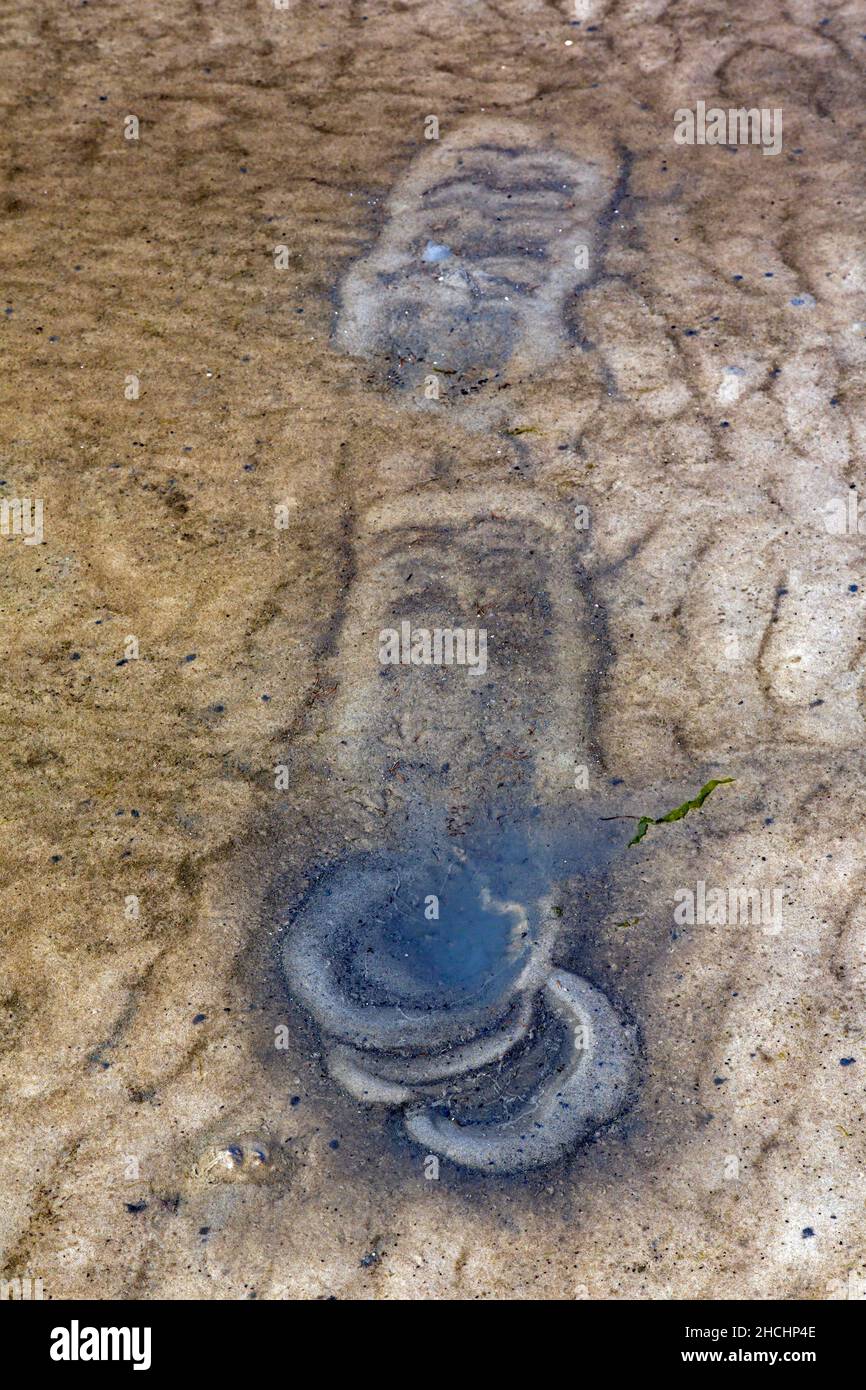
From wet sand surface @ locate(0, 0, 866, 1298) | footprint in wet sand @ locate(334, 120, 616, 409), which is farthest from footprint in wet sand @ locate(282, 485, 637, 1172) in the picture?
footprint in wet sand @ locate(334, 120, 616, 409)

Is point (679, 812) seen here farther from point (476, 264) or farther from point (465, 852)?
point (476, 264)

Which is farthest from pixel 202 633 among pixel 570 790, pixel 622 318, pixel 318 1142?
pixel 622 318

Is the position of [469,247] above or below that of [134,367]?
above

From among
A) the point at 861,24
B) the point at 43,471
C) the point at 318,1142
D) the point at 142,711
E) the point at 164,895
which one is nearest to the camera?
the point at 318,1142

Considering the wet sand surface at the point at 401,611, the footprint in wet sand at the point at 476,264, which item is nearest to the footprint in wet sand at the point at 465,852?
the wet sand surface at the point at 401,611

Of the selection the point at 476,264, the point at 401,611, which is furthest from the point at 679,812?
the point at 476,264

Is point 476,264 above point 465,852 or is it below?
above

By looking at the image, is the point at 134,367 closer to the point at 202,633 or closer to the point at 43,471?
the point at 43,471

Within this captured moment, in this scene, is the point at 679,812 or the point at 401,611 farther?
the point at 401,611
